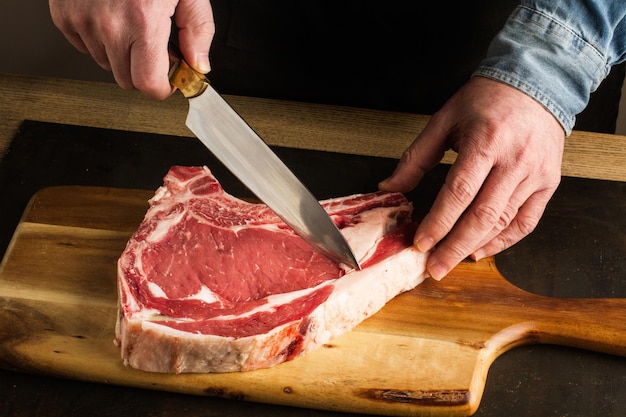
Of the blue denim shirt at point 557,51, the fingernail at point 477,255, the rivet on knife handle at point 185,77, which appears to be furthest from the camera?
the fingernail at point 477,255

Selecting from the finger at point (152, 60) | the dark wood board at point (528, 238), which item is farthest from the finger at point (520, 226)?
the finger at point (152, 60)

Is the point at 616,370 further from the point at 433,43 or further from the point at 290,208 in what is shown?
the point at 433,43

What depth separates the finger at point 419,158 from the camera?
9.84 feet

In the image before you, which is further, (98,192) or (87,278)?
(98,192)

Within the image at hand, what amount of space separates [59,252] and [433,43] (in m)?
1.80

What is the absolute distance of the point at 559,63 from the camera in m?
2.93

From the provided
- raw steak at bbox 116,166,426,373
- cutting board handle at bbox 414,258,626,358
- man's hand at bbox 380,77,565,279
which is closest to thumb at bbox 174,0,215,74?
raw steak at bbox 116,166,426,373

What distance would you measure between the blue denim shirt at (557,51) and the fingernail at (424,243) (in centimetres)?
62

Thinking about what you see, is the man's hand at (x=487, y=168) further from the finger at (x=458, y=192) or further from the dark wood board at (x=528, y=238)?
the dark wood board at (x=528, y=238)

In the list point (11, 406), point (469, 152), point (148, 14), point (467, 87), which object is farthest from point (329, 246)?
point (11, 406)

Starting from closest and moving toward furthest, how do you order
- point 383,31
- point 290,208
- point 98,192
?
point 290,208, point 98,192, point 383,31

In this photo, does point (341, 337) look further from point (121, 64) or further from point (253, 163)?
point (121, 64)

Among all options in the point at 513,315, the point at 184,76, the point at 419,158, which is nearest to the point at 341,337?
the point at 513,315

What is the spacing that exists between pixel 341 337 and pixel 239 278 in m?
0.40
